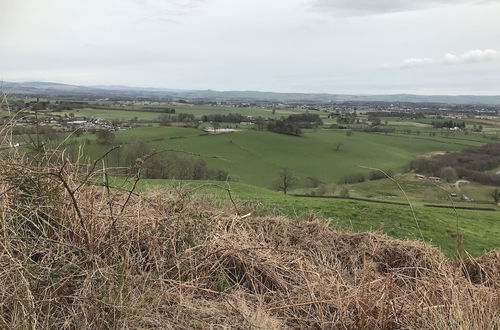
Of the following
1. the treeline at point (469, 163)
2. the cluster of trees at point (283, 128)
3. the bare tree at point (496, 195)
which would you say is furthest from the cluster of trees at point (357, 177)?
the cluster of trees at point (283, 128)

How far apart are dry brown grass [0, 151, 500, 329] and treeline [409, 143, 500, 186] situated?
48238 mm

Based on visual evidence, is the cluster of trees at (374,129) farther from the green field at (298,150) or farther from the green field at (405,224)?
the green field at (405,224)

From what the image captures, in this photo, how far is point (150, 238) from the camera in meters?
3.87

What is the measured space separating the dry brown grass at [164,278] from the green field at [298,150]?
44639 millimetres

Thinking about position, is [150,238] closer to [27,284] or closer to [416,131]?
[27,284]

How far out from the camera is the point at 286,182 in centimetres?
4725

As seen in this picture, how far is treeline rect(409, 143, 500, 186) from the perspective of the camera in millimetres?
50375

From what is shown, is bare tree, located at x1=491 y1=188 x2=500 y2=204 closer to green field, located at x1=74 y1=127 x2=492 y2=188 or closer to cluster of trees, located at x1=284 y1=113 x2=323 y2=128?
green field, located at x1=74 y1=127 x2=492 y2=188

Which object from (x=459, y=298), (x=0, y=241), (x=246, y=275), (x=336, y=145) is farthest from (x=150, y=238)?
(x=336, y=145)

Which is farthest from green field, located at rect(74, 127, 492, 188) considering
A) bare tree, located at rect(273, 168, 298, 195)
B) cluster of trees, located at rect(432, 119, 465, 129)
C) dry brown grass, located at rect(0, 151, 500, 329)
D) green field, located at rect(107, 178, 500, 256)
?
dry brown grass, located at rect(0, 151, 500, 329)

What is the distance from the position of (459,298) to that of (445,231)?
11027 millimetres

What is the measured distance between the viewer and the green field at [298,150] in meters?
55.2

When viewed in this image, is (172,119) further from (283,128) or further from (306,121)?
(306,121)

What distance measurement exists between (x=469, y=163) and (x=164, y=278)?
63475 mm
